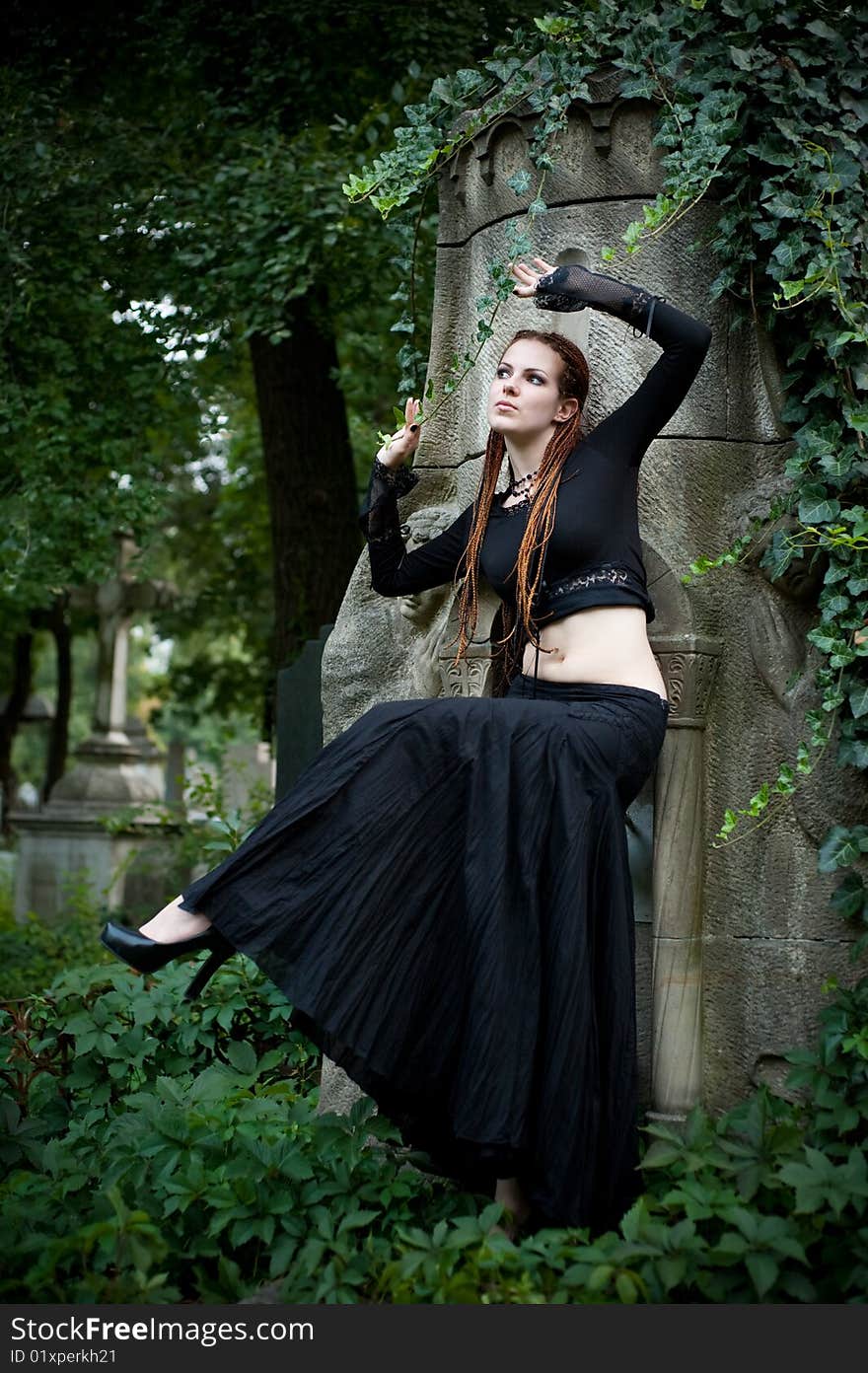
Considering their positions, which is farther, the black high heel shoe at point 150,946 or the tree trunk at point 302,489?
the tree trunk at point 302,489

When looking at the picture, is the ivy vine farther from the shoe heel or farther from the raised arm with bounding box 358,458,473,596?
the shoe heel

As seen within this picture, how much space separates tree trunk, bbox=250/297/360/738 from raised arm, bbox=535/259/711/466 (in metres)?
4.95

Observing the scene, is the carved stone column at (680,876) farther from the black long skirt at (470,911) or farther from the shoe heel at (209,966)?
the shoe heel at (209,966)

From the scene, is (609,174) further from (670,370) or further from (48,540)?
(48,540)

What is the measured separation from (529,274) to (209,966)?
1931mm

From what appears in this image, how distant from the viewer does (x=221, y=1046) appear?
17.6 ft

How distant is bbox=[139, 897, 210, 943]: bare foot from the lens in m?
3.64

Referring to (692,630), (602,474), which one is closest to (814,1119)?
(692,630)

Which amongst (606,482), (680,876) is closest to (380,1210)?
(680,876)

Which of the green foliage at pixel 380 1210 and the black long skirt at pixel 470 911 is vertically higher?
the black long skirt at pixel 470 911

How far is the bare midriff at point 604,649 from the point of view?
12.5 feet

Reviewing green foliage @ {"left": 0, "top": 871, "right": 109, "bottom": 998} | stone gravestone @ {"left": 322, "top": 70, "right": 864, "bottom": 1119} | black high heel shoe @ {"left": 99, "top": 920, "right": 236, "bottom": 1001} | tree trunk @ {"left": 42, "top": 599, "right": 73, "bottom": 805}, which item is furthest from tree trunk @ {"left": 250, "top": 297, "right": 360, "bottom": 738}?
tree trunk @ {"left": 42, "top": 599, "right": 73, "bottom": 805}

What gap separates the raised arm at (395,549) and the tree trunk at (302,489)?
→ 4.28m

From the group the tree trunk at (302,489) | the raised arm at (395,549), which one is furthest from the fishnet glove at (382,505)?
the tree trunk at (302,489)
